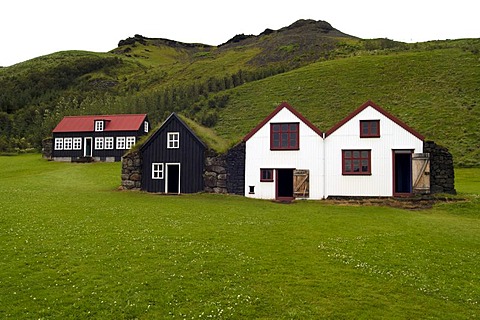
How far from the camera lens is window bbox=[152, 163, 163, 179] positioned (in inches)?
1590

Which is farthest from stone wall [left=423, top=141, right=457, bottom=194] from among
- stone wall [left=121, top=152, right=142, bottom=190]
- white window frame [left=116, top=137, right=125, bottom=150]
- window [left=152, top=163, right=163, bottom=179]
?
white window frame [left=116, top=137, right=125, bottom=150]

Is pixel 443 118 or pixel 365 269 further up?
pixel 443 118

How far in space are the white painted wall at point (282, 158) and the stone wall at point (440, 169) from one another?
8.76 metres

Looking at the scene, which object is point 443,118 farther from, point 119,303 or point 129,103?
point 119,303

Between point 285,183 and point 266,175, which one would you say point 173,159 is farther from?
point 285,183

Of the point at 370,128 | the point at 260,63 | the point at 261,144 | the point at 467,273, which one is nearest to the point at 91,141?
the point at 261,144

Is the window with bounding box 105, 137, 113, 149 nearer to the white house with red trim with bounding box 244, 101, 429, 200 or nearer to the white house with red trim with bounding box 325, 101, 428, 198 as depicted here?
the white house with red trim with bounding box 244, 101, 429, 200

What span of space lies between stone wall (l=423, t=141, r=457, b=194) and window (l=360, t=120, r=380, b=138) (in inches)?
155

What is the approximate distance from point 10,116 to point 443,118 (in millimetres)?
105598

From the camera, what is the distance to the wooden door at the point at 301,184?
1433 inches

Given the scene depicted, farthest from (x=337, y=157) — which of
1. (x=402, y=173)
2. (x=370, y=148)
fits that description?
(x=402, y=173)

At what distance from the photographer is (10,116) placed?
115188 millimetres

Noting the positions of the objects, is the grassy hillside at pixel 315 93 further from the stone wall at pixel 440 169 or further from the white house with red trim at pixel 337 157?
the stone wall at pixel 440 169

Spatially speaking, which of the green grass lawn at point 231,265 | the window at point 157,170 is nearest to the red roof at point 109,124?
the window at point 157,170
